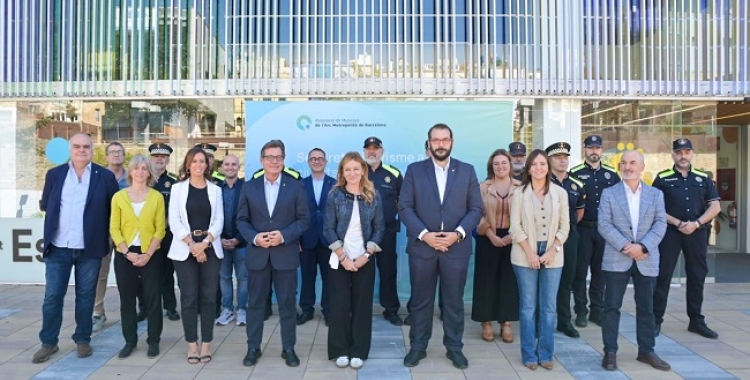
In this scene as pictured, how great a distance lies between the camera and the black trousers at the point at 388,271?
19.4ft

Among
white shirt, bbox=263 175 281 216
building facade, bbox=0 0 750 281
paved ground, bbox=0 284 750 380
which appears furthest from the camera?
building facade, bbox=0 0 750 281

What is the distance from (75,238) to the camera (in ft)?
15.8

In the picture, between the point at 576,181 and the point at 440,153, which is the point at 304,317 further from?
the point at 576,181

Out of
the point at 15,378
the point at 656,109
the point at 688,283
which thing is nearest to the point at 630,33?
the point at 656,109

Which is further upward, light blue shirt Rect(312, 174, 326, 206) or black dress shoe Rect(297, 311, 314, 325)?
light blue shirt Rect(312, 174, 326, 206)

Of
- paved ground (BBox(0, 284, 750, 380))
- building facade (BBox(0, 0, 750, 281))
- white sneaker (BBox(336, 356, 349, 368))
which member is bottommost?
paved ground (BBox(0, 284, 750, 380))

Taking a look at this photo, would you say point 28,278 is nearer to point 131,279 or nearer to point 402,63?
point 131,279

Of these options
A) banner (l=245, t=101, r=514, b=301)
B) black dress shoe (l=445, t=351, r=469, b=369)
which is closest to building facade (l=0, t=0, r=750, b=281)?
banner (l=245, t=101, r=514, b=301)

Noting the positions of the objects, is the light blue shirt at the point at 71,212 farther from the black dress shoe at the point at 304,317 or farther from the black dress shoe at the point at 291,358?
the black dress shoe at the point at 304,317

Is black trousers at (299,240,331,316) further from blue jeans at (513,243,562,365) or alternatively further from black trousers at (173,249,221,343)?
blue jeans at (513,243,562,365)

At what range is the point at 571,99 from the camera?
786 cm

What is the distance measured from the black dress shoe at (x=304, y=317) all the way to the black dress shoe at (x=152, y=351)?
1485 mm

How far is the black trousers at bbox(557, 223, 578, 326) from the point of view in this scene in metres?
5.46

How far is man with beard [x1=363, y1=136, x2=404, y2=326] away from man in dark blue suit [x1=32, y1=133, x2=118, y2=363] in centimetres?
245
